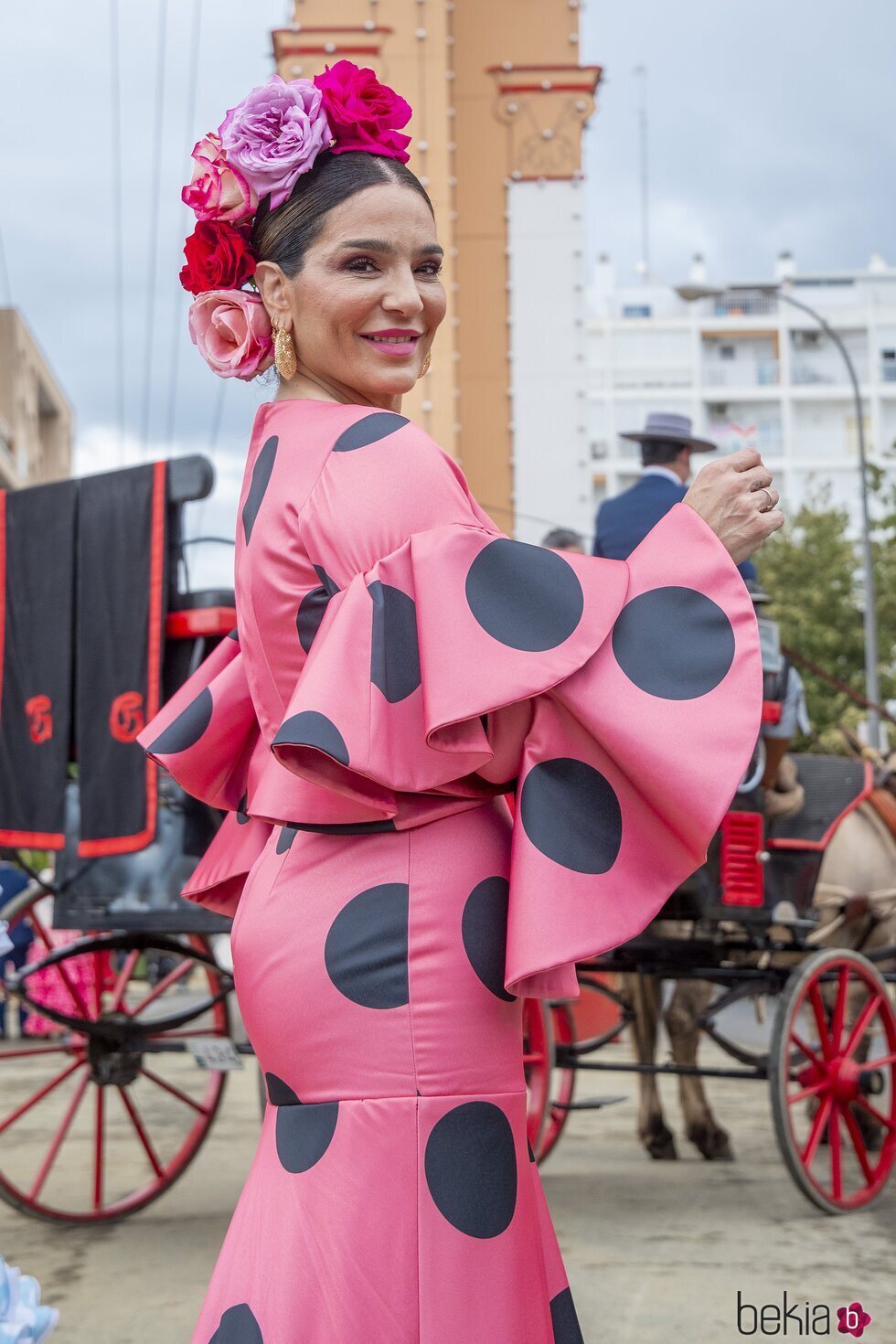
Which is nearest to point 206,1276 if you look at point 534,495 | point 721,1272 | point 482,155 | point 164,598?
point 721,1272

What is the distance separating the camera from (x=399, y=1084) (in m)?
1.80

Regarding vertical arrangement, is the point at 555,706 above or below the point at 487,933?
above

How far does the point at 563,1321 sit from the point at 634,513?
4.50 meters

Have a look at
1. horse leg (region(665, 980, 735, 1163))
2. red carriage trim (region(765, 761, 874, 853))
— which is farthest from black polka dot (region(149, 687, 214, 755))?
horse leg (region(665, 980, 735, 1163))

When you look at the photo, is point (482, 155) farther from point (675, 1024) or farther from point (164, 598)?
point (164, 598)

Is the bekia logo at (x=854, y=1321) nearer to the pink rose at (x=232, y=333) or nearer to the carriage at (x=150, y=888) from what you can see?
the carriage at (x=150, y=888)

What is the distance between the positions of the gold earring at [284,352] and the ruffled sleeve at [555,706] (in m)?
0.40

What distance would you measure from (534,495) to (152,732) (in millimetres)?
12054

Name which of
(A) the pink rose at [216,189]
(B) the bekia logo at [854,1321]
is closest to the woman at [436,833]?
(A) the pink rose at [216,189]

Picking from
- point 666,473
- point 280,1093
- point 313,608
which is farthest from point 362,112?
point 666,473

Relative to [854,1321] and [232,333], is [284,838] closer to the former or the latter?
[232,333]

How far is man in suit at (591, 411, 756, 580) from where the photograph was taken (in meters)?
6.13

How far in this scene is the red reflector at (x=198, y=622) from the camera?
435cm

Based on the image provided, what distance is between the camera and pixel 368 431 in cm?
199
